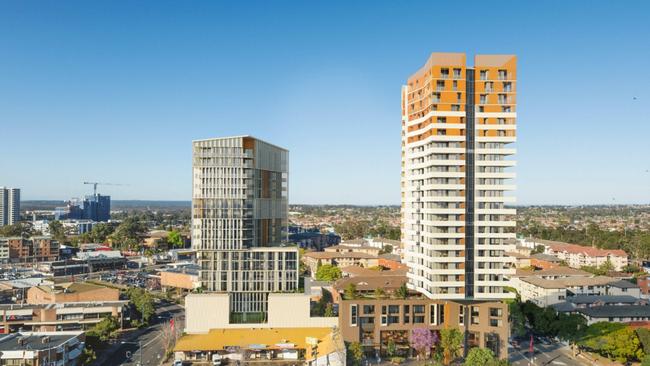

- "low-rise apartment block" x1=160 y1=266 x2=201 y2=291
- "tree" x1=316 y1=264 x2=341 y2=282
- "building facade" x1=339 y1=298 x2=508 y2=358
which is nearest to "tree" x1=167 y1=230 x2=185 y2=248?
"low-rise apartment block" x1=160 y1=266 x2=201 y2=291

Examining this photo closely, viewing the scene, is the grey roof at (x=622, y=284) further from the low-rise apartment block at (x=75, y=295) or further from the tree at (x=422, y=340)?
the low-rise apartment block at (x=75, y=295)

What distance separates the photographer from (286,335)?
198 ft

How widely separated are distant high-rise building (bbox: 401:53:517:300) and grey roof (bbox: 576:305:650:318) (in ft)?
63.6

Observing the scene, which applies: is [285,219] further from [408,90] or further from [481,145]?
[481,145]

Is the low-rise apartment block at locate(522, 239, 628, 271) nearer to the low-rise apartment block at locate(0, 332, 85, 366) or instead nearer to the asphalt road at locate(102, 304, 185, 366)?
the asphalt road at locate(102, 304, 185, 366)

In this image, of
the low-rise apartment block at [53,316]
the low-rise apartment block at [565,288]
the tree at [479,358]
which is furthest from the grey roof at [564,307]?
the low-rise apartment block at [53,316]

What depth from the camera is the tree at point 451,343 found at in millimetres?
54869

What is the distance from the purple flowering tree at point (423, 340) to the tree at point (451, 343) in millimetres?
1198

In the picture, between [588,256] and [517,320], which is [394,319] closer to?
[517,320]

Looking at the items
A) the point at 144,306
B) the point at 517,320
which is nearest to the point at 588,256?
the point at 517,320

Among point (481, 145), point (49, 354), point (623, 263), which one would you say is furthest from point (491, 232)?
point (623, 263)

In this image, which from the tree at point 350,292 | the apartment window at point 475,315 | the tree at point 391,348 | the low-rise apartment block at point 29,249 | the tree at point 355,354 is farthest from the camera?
the low-rise apartment block at point 29,249

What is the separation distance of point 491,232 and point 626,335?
58.6 ft

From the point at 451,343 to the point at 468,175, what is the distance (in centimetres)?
1880
